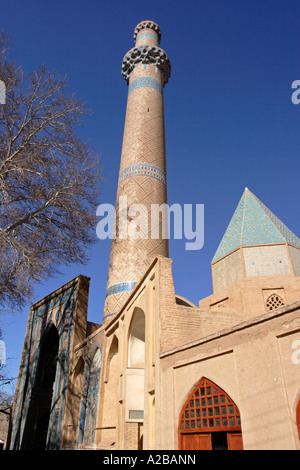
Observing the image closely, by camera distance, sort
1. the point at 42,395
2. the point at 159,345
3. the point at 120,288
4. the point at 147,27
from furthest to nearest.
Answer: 1. the point at 147,27
2. the point at 42,395
3. the point at 120,288
4. the point at 159,345

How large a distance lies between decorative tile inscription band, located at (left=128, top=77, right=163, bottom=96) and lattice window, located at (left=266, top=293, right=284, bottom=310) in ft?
24.6

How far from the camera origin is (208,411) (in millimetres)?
3795

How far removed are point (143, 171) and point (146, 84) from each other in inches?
141

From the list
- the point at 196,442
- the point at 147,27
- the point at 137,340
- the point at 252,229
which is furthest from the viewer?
the point at 147,27

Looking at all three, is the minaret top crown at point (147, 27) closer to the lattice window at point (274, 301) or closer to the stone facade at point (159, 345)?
the stone facade at point (159, 345)

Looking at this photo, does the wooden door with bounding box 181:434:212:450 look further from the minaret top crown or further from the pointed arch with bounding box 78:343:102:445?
the minaret top crown

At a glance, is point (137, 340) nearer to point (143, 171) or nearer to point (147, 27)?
point (143, 171)

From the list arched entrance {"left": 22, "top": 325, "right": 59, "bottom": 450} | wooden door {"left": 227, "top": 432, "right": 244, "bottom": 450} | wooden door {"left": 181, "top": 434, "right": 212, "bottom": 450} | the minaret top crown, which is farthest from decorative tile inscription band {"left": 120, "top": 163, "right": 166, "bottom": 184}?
wooden door {"left": 227, "top": 432, "right": 244, "bottom": 450}

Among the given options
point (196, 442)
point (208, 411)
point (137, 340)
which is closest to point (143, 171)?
point (137, 340)

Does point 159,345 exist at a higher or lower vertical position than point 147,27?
lower

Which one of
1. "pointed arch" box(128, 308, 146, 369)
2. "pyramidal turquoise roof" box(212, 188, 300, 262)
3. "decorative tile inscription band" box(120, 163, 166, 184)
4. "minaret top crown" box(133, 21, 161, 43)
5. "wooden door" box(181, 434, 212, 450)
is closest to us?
"wooden door" box(181, 434, 212, 450)

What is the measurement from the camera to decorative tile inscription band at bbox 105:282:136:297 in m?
8.23

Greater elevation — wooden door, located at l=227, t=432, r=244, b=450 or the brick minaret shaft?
the brick minaret shaft

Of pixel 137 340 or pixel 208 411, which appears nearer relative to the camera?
pixel 208 411
